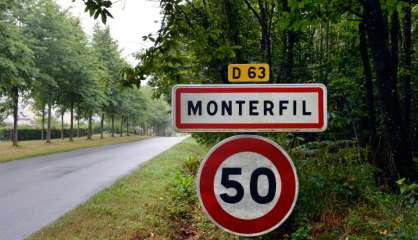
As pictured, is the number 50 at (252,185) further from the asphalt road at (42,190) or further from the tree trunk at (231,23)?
the tree trunk at (231,23)

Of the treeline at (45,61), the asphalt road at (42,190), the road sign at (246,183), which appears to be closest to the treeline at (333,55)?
the road sign at (246,183)

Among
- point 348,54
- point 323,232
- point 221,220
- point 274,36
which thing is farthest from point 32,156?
point 221,220

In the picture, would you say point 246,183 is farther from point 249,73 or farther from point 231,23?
point 231,23

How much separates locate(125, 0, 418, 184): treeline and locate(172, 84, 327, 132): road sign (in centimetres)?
273

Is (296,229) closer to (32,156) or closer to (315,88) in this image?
(315,88)

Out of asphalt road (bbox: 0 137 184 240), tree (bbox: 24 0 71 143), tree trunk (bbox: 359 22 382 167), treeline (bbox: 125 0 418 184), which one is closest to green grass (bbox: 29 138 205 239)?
asphalt road (bbox: 0 137 184 240)

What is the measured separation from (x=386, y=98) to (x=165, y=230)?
3475mm

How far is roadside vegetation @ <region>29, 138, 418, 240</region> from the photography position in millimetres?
4504

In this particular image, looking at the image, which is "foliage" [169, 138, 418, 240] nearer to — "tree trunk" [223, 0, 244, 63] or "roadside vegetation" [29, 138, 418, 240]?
"roadside vegetation" [29, 138, 418, 240]

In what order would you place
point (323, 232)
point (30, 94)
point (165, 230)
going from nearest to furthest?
point (323, 232)
point (165, 230)
point (30, 94)

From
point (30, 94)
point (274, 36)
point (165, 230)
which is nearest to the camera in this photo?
point (165, 230)

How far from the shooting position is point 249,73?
8.16 feet

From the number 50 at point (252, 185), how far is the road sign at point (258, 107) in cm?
19

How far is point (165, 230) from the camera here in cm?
623
